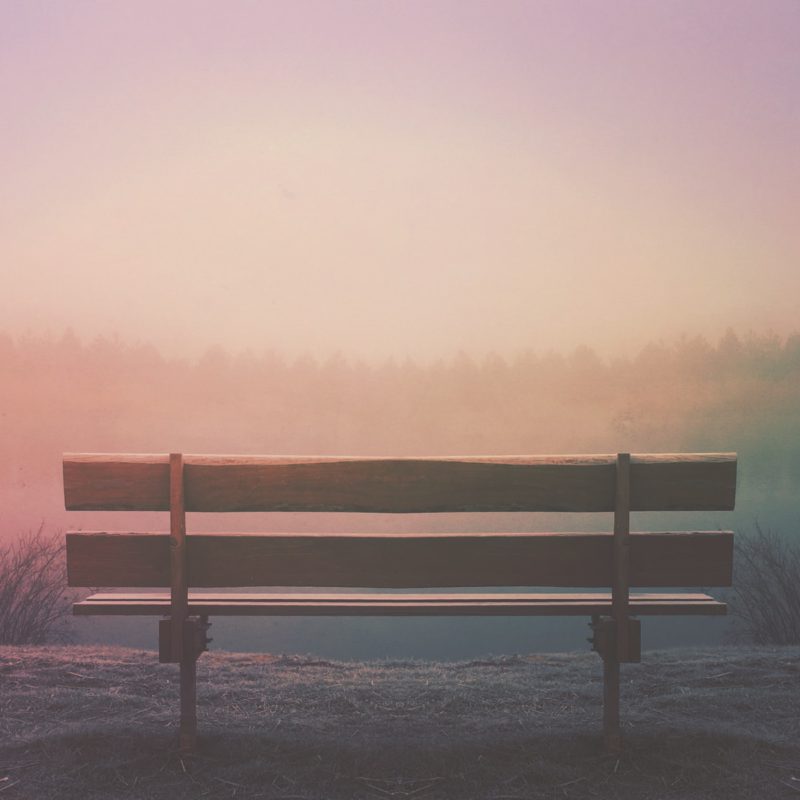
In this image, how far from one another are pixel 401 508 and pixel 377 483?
0.41 feet

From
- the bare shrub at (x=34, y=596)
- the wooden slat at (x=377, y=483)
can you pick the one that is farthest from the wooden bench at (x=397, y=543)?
the bare shrub at (x=34, y=596)

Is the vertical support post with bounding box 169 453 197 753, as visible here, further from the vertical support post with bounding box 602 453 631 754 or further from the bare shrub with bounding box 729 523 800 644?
the bare shrub with bounding box 729 523 800 644

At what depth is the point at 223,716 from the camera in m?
4.01

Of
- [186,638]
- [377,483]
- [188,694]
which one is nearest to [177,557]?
[186,638]

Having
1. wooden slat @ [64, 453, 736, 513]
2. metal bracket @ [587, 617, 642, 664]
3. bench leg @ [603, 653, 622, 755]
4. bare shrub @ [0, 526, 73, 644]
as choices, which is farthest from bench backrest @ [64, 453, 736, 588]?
bare shrub @ [0, 526, 73, 644]

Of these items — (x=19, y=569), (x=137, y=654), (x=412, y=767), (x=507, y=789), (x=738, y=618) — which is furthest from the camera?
(x=738, y=618)

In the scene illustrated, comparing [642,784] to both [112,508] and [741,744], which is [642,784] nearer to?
[741,744]

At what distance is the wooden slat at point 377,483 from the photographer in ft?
10.3

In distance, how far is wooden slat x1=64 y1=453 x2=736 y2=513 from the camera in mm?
3131

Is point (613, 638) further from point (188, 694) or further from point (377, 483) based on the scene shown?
point (188, 694)

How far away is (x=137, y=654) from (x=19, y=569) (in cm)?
335

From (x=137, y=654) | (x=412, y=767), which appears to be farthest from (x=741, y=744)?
(x=137, y=654)

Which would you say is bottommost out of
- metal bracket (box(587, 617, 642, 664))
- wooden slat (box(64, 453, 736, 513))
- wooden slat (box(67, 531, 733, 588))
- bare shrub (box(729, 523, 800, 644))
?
bare shrub (box(729, 523, 800, 644))

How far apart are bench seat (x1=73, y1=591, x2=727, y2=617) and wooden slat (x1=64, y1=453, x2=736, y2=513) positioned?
0.39m
